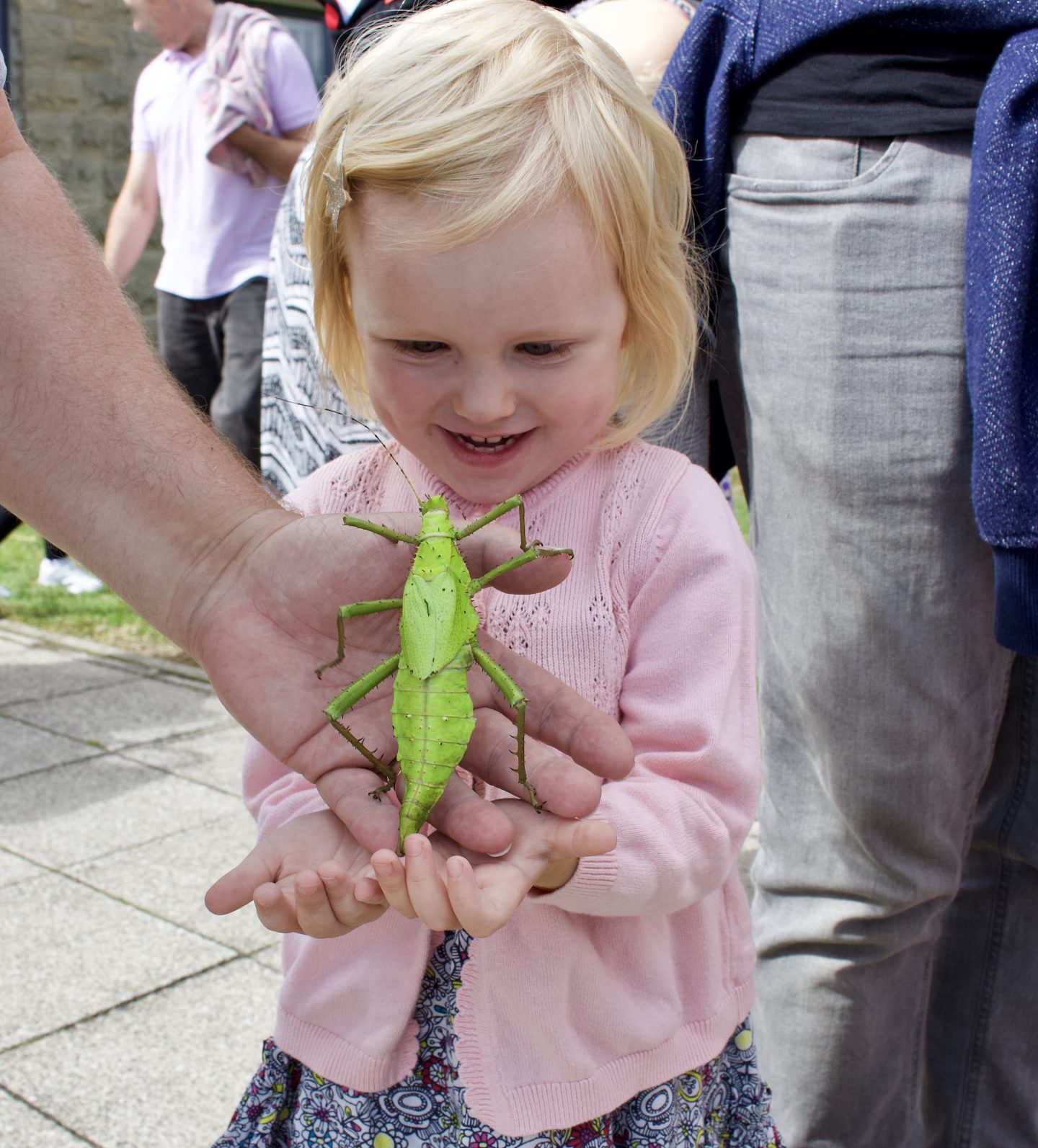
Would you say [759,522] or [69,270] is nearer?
[69,270]

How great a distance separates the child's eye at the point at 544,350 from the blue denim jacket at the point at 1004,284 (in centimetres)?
75

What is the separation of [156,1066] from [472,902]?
2.06 meters

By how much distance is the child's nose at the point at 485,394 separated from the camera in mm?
1984

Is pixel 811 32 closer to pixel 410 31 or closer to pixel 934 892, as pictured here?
pixel 410 31

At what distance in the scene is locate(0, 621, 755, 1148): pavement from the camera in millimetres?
3092

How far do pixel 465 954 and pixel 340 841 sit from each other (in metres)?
0.30

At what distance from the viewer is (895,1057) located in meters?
2.64

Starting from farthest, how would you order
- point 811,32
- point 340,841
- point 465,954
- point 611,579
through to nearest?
1. point 811,32
2. point 611,579
3. point 465,954
4. point 340,841

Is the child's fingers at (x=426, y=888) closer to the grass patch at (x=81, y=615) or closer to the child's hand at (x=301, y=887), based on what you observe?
the child's hand at (x=301, y=887)

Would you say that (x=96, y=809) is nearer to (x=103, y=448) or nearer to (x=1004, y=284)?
(x=103, y=448)

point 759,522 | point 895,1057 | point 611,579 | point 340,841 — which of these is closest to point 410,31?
point 611,579

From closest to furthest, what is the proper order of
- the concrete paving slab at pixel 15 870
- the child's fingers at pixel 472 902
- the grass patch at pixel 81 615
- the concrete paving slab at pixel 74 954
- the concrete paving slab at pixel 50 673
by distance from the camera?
the child's fingers at pixel 472 902 → the concrete paving slab at pixel 74 954 → the concrete paving slab at pixel 15 870 → the concrete paving slab at pixel 50 673 → the grass patch at pixel 81 615

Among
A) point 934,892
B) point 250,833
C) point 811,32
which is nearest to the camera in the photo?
point 811,32

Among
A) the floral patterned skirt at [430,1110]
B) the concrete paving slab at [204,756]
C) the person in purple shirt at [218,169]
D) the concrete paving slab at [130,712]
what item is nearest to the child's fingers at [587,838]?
the floral patterned skirt at [430,1110]
